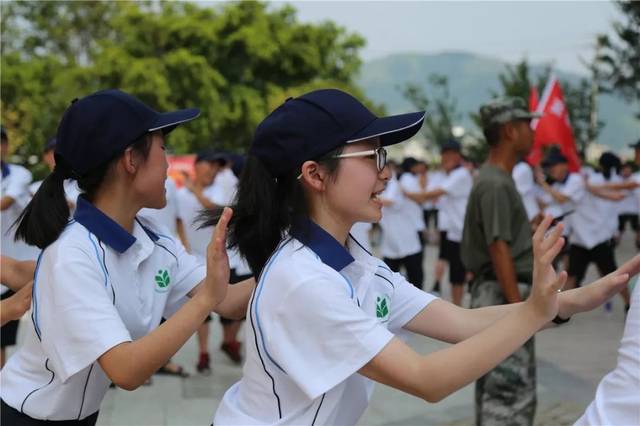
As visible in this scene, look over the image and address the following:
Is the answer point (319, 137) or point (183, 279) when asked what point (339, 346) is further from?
point (183, 279)

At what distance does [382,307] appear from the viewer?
229 cm

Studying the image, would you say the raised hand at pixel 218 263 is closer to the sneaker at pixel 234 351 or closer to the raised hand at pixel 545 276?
the raised hand at pixel 545 276

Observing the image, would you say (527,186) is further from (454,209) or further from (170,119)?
(170,119)

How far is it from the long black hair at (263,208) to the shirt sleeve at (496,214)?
2.46 meters

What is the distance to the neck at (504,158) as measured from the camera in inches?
185

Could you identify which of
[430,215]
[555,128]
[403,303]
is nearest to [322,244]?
[403,303]

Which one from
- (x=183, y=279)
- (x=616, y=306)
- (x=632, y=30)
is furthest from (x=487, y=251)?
(x=632, y=30)

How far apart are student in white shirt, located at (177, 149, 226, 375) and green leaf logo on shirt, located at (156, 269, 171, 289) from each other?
4008 mm

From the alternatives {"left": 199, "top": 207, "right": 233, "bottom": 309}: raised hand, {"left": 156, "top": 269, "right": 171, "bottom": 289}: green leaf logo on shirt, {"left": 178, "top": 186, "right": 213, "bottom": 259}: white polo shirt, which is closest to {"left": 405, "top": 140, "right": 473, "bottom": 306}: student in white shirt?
{"left": 178, "top": 186, "right": 213, "bottom": 259}: white polo shirt

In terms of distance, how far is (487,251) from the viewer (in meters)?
4.69

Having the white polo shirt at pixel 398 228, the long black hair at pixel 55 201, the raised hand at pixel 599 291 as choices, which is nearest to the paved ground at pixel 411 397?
the white polo shirt at pixel 398 228

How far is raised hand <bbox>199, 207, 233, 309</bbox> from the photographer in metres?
2.11

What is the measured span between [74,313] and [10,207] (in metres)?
4.23

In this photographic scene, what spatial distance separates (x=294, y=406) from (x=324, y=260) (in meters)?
0.35
